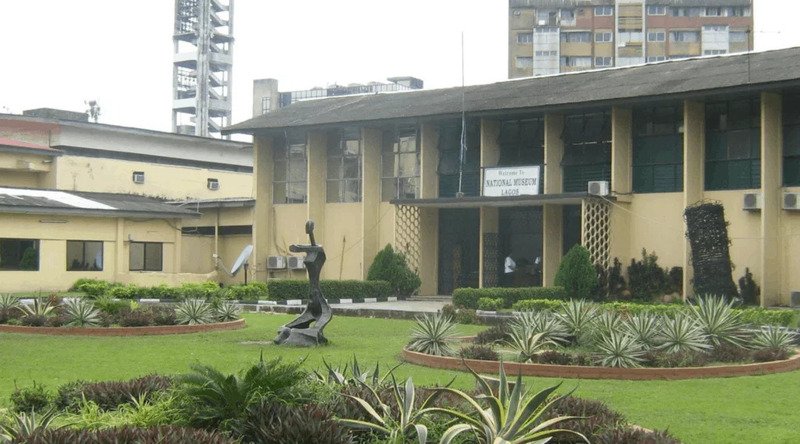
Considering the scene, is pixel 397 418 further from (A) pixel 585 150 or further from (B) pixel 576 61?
(B) pixel 576 61

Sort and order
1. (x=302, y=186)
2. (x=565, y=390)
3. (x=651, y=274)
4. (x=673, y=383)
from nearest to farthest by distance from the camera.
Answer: (x=565, y=390), (x=673, y=383), (x=651, y=274), (x=302, y=186)

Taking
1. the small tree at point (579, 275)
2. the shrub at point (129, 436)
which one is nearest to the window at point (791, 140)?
the small tree at point (579, 275)

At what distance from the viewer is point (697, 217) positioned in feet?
102

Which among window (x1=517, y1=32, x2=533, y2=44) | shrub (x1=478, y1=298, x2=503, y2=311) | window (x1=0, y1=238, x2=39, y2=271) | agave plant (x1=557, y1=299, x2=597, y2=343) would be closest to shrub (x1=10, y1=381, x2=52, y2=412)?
agave plant (x1=557, y1=299, x2=597, y2=343)

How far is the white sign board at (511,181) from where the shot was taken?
120 feet

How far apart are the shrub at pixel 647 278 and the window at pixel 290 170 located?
15219mm

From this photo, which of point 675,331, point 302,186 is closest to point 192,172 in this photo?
point 302,186

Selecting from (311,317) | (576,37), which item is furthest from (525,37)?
(311,317)

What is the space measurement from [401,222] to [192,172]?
21.0 metres

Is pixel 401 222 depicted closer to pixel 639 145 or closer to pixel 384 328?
pixel 639 145

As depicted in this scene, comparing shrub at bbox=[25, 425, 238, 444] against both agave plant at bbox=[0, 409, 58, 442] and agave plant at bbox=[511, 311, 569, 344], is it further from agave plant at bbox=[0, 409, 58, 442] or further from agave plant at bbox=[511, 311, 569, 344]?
agave plant at bbox=[511, 311, 569, 344]

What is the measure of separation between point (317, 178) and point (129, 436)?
35.6 metres

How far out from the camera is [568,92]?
36.0 metres

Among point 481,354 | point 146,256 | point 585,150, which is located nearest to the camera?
point 481,354
